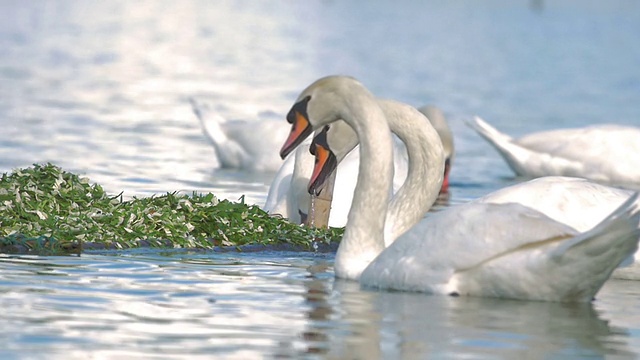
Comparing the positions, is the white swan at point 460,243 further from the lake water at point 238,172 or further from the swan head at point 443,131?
the swan head at point 443,131

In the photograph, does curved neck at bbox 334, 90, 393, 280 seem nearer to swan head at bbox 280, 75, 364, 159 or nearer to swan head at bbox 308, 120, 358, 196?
swan head at bbox 280, 75, 364, 159

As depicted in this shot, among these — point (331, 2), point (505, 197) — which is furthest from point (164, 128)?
point (331, 2)

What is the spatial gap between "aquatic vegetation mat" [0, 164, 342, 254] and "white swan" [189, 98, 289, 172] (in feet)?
25.8

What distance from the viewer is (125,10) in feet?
272

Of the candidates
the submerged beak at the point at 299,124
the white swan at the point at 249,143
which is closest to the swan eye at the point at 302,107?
the submerged beak at the point at 299,124

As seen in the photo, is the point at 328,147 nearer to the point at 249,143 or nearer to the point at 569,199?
the point at 569,199

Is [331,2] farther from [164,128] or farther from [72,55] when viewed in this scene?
[164,128]

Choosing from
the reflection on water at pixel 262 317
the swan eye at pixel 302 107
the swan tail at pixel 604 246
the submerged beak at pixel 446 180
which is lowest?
the reflection on water at pixel 262 317

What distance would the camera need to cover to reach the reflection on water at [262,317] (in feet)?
27.5

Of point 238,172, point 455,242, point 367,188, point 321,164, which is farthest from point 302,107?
point 238,172

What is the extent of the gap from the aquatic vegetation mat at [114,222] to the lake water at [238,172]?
301mm

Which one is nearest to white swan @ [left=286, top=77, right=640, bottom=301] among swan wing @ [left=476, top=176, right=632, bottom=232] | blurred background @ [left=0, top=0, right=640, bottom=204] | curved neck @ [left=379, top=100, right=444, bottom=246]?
curved neck @ [left=379, top=100, right=444, bottom=246]

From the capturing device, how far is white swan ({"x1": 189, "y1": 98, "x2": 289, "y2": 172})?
21.1 m

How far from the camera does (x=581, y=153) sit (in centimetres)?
2114
